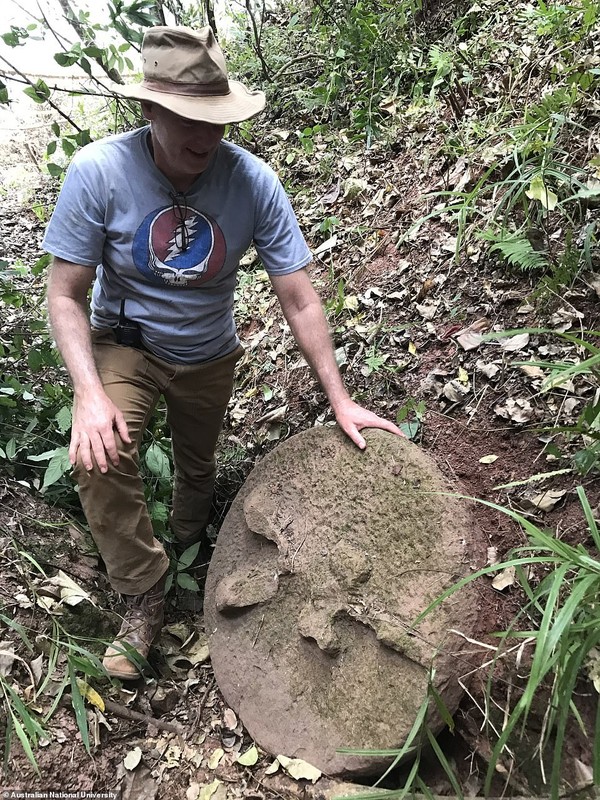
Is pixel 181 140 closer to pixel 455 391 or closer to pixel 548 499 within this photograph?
pixel 455 391

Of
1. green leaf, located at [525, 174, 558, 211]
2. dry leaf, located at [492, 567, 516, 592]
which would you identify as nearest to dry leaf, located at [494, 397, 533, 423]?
dry leaf, located at [492, 567, 516, 592]

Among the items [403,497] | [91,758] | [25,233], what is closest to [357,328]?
[403,497]

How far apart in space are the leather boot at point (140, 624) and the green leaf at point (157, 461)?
75 centimetres

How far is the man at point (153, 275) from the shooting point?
6.80 ft

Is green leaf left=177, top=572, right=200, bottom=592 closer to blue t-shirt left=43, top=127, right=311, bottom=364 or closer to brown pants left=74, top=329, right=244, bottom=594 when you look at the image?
brown pants left=74, top=329, right=244, bottom=594

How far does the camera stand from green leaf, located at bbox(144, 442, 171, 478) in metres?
3.13

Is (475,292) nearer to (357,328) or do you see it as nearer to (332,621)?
(357,328)

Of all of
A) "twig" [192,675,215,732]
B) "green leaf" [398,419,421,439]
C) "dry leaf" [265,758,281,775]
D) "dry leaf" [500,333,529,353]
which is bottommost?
"twig" [192,675,215,732]

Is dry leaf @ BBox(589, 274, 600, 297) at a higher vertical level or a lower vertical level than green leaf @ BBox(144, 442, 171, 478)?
higher

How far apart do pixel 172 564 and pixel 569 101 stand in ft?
9.86

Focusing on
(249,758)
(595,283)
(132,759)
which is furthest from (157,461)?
(595,283)

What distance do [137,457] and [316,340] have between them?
2.89 feet

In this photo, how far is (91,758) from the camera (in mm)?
2080

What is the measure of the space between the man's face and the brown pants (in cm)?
Answer: 79
